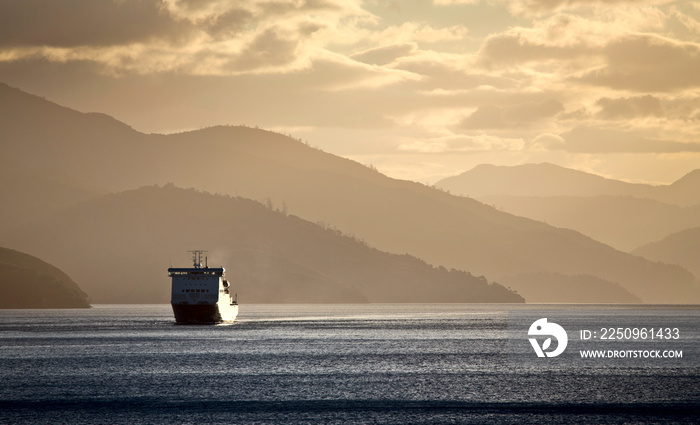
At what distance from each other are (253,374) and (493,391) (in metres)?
31.9

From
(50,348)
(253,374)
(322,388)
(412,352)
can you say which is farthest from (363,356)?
(50,348)

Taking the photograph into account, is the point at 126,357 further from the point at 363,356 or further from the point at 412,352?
the point at 412,352

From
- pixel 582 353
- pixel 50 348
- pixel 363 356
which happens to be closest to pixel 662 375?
pixel 582 353

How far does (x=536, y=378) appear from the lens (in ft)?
361

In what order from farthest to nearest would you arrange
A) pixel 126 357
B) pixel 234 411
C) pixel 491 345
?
pixel 491 345
pixel 126 357
pixel 234 411

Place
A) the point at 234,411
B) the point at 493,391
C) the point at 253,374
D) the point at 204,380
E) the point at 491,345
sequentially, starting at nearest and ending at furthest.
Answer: the point at 234,411
the point at 493,391
the point at 204,380
the point at 253,374
the point at 491,345

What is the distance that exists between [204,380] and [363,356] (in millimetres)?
41953

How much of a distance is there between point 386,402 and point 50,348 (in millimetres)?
90115

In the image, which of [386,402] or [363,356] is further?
[363,356]

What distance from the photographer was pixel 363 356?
143750 mm

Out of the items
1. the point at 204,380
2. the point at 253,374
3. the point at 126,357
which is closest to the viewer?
the point at 204,380

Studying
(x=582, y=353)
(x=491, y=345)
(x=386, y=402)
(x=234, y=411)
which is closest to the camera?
(x=234, y=411)

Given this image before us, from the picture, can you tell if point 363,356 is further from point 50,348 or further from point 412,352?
point 50,348

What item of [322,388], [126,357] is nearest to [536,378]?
[322,388]
